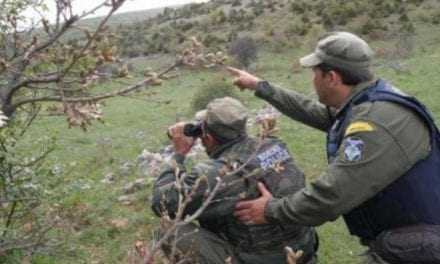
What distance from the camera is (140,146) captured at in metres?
10.6

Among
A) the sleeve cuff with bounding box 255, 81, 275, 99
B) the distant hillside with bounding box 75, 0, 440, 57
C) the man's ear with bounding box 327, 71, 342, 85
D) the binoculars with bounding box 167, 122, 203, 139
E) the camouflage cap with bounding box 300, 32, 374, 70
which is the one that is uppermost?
the camouflage cap with bounding box 300, 32, 374, 70

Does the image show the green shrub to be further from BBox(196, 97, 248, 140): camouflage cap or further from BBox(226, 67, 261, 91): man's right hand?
BBox(196, 97, 248, 140): camouflage cap

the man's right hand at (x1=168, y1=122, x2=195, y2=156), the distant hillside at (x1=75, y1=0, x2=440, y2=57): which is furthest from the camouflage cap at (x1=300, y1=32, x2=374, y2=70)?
the distant hillside at (x1=75, y1=0, x2=440, y2=57)

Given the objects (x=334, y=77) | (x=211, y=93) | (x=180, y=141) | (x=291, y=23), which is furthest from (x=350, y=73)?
(x=291, y=23)

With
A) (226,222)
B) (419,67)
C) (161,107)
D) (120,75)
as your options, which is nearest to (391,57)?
(419,67)

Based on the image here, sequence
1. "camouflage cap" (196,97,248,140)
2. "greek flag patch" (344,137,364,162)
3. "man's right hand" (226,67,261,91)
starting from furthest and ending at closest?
"man's right hand" (226,67,261,91), "camouflage cap" (196,97,248,140), "greek flag patch" (344,137,364,162)

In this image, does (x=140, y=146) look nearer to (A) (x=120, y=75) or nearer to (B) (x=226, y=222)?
(B) (x=226, y=222)

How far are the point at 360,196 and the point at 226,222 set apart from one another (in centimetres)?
112

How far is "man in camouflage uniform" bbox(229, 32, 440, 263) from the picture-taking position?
2.97 meters

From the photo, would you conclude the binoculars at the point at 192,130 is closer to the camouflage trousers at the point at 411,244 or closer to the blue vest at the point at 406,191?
the blue vest at the point at 406,191

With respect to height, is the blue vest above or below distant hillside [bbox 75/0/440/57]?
above

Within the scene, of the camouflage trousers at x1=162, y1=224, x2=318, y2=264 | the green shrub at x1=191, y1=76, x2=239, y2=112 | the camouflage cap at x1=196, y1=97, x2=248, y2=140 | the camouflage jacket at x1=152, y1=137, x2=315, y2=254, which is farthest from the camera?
the green shrub at x1=191, y1=76, x2=239, y2=112

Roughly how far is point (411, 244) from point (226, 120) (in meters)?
1.19

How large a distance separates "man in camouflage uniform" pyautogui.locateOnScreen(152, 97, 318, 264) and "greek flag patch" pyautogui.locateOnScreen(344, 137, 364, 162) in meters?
0.66
